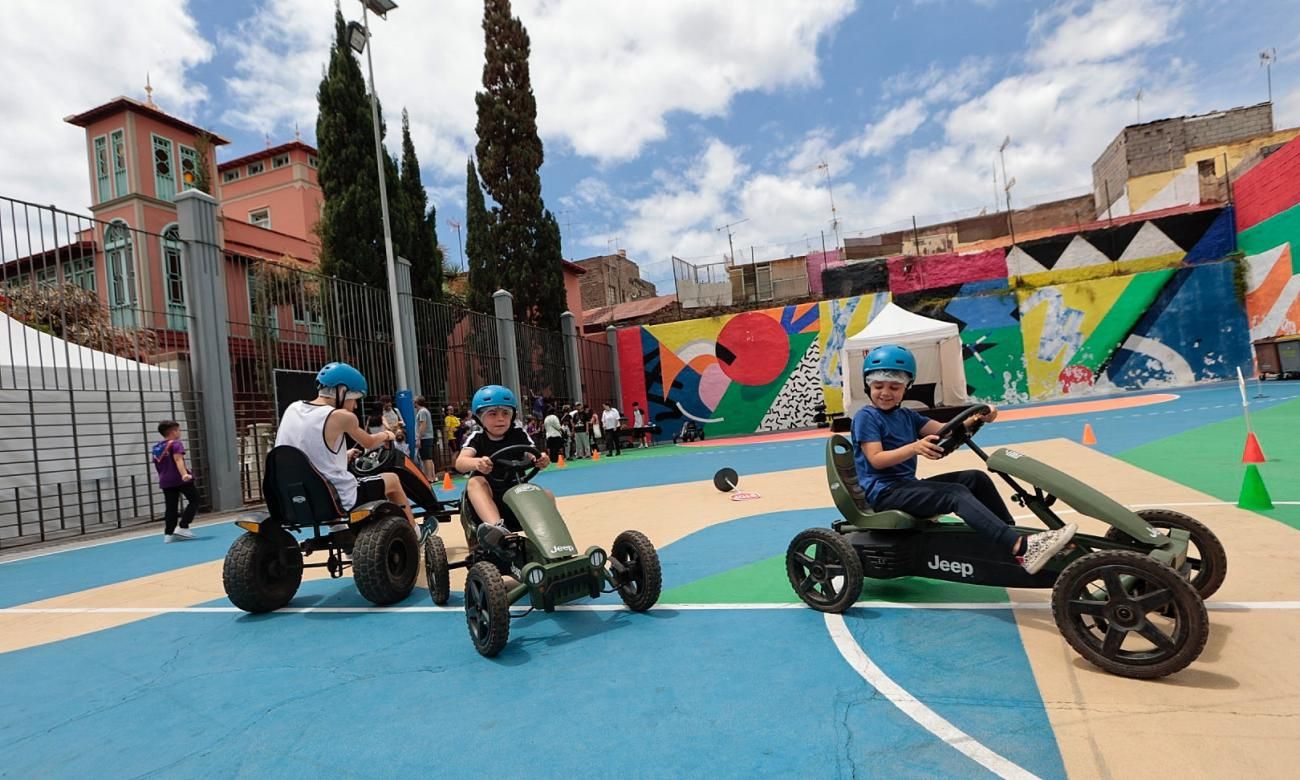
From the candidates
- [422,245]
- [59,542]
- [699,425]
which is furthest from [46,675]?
[699,425]

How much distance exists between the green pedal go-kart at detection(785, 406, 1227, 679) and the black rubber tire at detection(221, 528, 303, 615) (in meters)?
3.62

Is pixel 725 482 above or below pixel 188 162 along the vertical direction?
below

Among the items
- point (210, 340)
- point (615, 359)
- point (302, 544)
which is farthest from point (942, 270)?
point (302, 544)

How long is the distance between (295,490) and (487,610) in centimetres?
208

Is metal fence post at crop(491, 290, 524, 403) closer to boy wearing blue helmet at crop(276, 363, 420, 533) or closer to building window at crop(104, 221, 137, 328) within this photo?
building window at crop(104, 221, 137, 328)

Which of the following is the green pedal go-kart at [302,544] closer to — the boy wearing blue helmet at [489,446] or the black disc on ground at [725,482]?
the boy wearing blue helmet at [489,446]

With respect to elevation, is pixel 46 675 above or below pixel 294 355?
below

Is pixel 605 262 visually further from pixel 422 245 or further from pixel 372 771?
pixel 372 771

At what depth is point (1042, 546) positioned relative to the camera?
3.08 m

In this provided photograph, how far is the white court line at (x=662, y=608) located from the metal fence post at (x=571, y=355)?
18.6m

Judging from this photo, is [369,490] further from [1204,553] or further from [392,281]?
[392,281]

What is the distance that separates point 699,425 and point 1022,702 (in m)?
23.7

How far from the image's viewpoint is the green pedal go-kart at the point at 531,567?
3541 mm

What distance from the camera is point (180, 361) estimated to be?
10.8 meters
